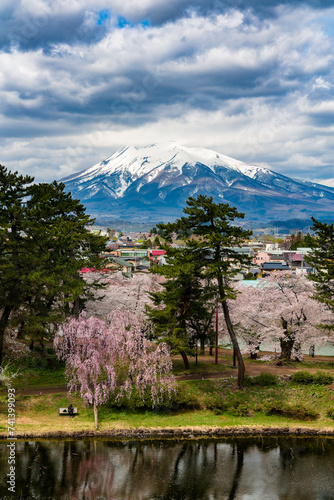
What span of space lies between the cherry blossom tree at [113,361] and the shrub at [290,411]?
6.38 meters

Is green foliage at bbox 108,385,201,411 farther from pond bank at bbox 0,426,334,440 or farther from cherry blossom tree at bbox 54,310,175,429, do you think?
pond bank at bbox 0,426,334,440

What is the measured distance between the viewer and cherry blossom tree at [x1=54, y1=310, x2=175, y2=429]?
2523 centimetres

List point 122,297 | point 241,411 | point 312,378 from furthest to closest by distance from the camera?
point 122,297 → point 312,378 → point 241,411

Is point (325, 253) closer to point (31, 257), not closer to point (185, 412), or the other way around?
point (185, 412)

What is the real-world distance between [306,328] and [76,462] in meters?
23.6

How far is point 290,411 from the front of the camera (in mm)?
26844

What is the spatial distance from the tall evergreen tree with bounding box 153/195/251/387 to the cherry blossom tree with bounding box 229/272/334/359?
8.15 meters

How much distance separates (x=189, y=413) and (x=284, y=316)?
14.8 metres

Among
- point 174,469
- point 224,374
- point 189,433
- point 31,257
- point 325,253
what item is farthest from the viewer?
point 224,374

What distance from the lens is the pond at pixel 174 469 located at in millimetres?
18473

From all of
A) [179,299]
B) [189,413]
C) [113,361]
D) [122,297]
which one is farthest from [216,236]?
[122,297]

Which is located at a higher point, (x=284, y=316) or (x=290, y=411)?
(x=284, y=316)

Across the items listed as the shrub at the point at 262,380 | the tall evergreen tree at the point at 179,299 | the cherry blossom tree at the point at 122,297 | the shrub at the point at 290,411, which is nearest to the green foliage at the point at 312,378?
the shrub at the point at 262,380

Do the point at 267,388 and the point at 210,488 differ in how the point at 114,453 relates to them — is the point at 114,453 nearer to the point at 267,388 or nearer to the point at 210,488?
the point at 210,488
